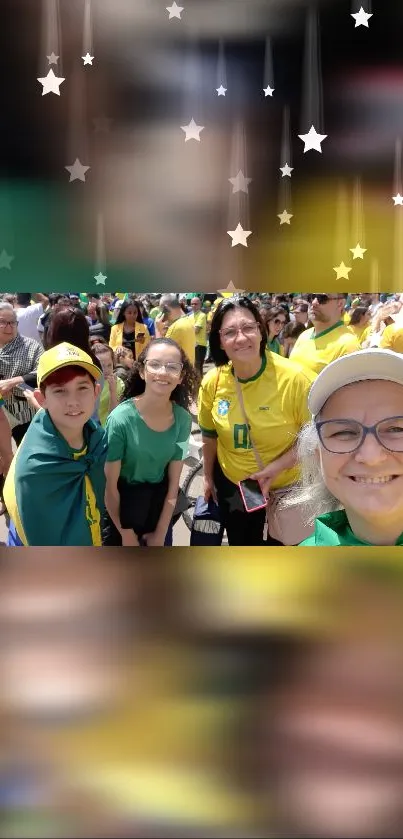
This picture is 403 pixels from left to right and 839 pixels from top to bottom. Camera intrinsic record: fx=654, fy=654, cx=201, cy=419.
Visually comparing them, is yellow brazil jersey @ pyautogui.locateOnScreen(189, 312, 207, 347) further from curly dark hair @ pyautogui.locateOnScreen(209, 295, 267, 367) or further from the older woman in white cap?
the older woman in white cap

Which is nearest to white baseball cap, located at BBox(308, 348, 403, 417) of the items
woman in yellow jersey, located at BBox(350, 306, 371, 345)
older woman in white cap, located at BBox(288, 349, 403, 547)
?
older woman in white cap, located at BBox(288, 349, 403, 547)

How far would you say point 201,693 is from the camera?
0.67 metres

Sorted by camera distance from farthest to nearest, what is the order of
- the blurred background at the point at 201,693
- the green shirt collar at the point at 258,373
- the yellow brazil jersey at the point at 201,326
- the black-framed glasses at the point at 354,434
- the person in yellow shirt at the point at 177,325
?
the green shirt collar at the point at 258,373, the yellow brazil jersey at the point at 201,326, the person in yellow shirt at the point at 177,325, the black-framed glasses at the point at 354,434, the blurred background at the point at 201,693

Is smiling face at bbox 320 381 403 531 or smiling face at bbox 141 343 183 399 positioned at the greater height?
smiling face at bbox 141 343 183 399

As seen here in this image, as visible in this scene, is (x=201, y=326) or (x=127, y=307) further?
(x=201, y=326)

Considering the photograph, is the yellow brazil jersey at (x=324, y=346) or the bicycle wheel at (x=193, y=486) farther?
the bicycle wheel at (x=193, y=486)

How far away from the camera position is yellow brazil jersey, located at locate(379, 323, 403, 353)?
0.88m

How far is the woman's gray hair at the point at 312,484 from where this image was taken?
885 millimetres

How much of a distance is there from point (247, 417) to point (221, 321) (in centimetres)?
31

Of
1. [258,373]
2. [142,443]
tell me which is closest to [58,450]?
[142,443]

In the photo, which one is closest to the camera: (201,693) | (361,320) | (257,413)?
(201,693)

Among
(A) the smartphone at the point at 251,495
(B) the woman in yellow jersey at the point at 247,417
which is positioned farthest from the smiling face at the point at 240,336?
(A) the smartphone at the point at 251,495

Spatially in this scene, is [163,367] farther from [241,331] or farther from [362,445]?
[362,445]

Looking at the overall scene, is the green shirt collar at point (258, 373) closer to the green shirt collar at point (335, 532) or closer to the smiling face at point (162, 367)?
the smiling face at point (162, 367)
